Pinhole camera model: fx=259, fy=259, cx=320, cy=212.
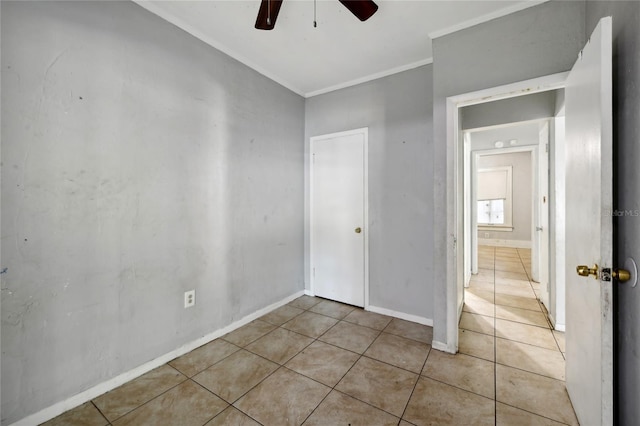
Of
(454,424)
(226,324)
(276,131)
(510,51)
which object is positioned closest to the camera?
(454,424)

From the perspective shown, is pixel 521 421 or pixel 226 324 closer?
pixel 521 421

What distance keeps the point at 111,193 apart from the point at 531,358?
333cm

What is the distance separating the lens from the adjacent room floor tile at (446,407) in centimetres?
148

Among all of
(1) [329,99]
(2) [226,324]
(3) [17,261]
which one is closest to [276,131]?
(1) [329,99]

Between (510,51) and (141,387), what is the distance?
353 cm

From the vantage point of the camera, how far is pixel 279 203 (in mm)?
3094

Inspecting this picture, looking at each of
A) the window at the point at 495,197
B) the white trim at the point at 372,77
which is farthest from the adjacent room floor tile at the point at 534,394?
the window at the point at 495,197

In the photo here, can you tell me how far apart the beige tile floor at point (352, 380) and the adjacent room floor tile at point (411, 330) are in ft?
0.03

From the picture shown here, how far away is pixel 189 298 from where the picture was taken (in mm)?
2182

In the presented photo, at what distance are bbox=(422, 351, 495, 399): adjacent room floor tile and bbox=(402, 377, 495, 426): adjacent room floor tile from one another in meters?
0.07

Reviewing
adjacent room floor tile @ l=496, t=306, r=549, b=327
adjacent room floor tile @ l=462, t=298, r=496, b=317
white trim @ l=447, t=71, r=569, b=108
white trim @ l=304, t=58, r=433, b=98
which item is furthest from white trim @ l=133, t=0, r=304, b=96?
adjacent room floor tile @ l=496, t=306, r=549, b=327

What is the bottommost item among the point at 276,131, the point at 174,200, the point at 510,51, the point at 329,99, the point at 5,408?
the point at 5,408

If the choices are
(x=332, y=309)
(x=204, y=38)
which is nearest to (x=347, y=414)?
(x=332, y=309)

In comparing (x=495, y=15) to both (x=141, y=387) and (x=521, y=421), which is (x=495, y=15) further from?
(x=141, y=387)
